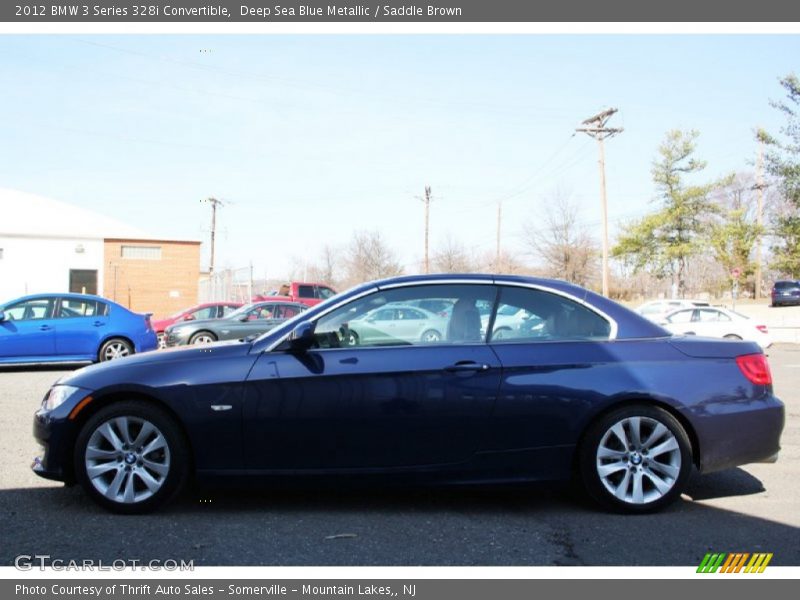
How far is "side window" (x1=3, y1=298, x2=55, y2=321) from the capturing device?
42.0 ft

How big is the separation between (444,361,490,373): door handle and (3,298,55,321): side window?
35.0 feet

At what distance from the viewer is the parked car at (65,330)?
41.4ft

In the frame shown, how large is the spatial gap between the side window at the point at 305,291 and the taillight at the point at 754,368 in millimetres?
22736

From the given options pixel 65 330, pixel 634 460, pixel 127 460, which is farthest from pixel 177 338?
pixel 634 460

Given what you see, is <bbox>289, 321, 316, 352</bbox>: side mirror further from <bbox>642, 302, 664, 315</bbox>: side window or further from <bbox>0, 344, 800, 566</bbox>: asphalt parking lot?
<bbox>642, 302, 664, 315</bbox>: side window

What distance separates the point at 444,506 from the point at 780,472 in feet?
9.53

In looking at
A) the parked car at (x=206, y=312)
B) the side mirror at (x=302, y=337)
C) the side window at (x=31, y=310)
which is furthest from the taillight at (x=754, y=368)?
the parked car at (x=206, y=312)

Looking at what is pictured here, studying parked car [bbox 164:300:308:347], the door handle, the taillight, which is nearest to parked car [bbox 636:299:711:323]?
parked car [bbox 164:300:308:347]

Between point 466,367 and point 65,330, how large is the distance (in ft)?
34.5

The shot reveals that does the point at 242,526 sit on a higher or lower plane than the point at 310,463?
lower

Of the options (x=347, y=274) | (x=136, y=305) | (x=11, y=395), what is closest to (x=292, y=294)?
(x=11, y=395)
